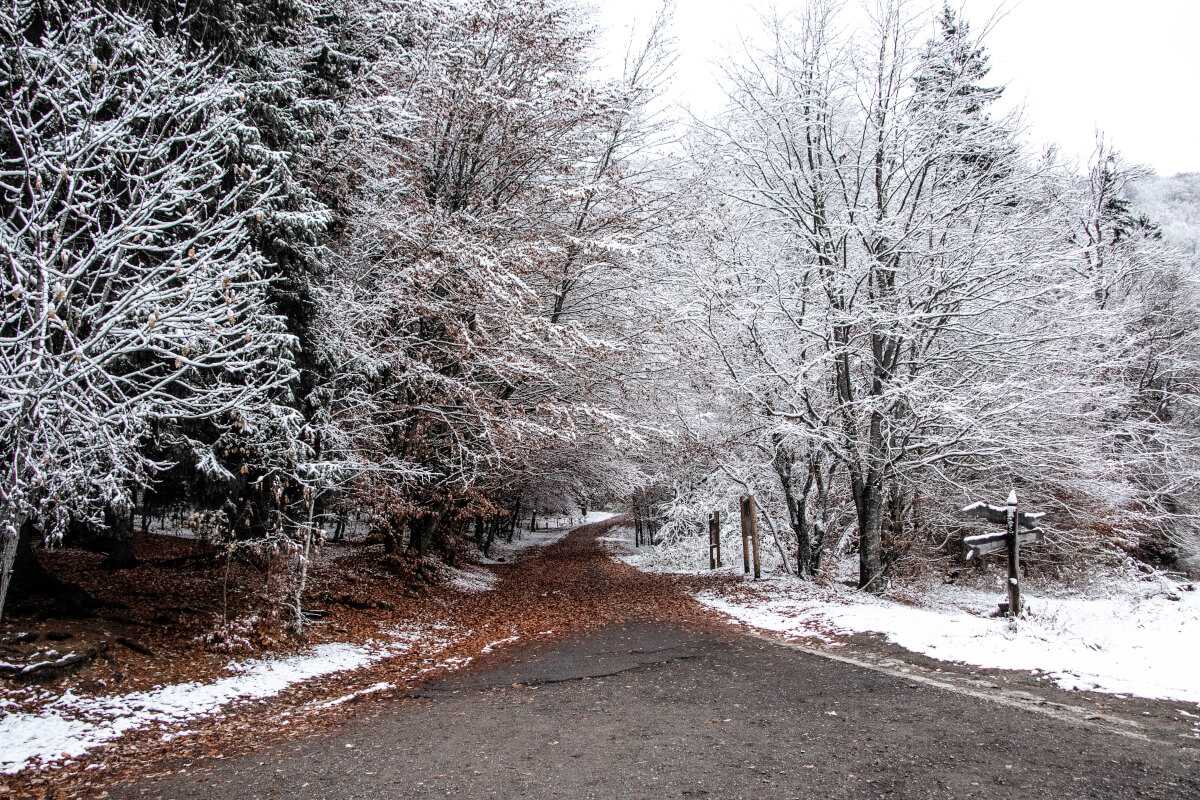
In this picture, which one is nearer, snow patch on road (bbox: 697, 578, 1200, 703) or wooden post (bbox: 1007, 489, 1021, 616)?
snow patch on road (bbox: 697, 578, 1200, 703)

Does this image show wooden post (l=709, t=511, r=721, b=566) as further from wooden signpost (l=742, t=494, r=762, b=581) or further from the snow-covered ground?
the snow-covered ground

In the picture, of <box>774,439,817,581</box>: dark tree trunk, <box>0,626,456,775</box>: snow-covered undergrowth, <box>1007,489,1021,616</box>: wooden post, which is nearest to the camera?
<box>0,626,456,775</box>: snow-covered undergrowth

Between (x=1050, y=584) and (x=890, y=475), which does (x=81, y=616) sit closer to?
(x=890, y=475)

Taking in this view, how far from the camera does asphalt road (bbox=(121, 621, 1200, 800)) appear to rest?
145 inches

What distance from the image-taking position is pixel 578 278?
44.9 feet

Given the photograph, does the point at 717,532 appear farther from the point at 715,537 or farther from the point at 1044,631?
the point at 1044,631

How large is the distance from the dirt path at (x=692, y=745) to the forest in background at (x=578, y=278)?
2.79m

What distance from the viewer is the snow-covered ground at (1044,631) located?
5.43 metres

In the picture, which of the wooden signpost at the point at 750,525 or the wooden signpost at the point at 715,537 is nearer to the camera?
the wooden signpost at the point at 750,525

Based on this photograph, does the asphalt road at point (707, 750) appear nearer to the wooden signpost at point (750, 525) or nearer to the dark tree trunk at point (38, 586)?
the dark tree trunk at point (38, 586)

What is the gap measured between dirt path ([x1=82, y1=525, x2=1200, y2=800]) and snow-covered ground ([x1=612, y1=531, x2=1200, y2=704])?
1.21m

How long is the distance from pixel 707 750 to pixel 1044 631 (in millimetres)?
5023

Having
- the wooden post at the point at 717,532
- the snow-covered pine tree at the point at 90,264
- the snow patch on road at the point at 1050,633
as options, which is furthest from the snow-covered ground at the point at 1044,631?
the snow-covered pine tree at the point at 90,264

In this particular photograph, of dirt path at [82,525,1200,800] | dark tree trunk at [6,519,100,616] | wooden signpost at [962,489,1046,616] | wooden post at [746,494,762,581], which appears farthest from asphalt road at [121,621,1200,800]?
wooden post at [746,494,762,581]
